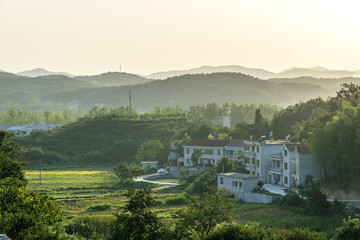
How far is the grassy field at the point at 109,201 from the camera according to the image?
27141 mm

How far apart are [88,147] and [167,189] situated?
1316 inches

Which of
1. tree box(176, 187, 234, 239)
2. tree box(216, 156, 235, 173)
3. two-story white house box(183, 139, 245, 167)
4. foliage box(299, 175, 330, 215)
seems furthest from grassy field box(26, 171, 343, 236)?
two-story white house box(183, 139, 245, 167)

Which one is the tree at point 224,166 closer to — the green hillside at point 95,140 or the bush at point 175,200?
the bush at point 175,200

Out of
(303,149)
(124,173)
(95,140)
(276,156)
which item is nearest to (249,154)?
(276,156)

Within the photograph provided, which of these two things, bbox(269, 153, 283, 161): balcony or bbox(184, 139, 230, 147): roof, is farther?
bbox(184, 139, 230, 147): roof

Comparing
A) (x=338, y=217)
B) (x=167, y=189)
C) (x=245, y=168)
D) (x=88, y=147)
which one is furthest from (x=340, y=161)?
(x=88, y=147)

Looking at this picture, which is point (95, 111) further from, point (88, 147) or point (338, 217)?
point (338, 217)

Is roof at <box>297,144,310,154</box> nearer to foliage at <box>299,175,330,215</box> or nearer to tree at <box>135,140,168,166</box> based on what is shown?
foliage at <box>299,175,330,215</box>

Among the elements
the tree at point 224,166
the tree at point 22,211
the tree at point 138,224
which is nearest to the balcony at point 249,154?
the tree at point 224,166

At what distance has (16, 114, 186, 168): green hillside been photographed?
67.6 m

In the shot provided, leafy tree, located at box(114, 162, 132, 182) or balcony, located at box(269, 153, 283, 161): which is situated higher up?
balcony, located at box(269, 153, 283, 161)

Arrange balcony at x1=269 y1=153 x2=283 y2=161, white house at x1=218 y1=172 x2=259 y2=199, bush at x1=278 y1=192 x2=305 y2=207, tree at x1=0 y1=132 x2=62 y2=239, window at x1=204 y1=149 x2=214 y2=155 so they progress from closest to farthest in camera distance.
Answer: tree at x1=0 y1=132 x2=62 y2=239 → bush at x1=278 y1=192 x2=305 y2=207 → white house at x1=218 y1=172 x2=259 y2=199 → balcony at x1=269 y1=153 x2=283 y2=161 → window at x1=204 y1=149 x2=214 y2=155

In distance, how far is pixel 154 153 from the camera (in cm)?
5834

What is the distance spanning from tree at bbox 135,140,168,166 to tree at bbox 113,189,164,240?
38.0m
